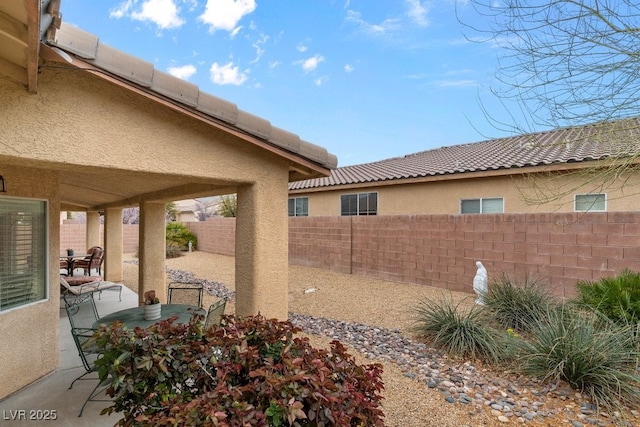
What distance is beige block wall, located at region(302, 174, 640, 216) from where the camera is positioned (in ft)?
34.9

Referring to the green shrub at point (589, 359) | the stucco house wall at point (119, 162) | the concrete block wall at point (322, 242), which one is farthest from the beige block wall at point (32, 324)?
the concrete block wall at point (322, 242)

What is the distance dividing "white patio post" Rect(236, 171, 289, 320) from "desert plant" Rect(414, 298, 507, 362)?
3242mm

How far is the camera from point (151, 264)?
9000mm

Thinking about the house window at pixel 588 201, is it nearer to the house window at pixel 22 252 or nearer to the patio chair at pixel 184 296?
the patio chair at pixel 184 296

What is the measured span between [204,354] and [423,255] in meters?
10.7

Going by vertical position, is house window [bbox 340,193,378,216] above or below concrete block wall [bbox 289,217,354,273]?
above

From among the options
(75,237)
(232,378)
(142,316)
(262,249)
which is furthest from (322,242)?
(75,237)

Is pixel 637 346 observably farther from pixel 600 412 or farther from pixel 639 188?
pixel 639 188

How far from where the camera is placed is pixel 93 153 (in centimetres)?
370

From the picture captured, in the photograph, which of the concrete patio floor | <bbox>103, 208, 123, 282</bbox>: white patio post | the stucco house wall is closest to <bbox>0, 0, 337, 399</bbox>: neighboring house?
the stucco house wall

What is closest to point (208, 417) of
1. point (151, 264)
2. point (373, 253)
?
point (151, 264)

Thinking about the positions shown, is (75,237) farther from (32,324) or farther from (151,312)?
(151,312)

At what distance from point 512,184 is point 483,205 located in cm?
129

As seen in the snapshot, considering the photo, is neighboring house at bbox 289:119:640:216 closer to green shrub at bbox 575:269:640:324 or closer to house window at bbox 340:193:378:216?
house window at bbox 340:193:378:216
